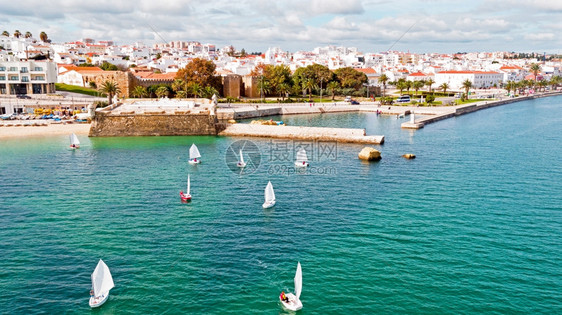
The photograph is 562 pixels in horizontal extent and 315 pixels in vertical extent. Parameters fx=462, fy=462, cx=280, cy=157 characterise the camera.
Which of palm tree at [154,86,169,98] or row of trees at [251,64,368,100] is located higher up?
row of trees at [251,64,368,100]

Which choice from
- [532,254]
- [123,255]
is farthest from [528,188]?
[123,255]

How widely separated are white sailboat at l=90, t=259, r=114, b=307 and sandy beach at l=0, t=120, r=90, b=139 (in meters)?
51.6

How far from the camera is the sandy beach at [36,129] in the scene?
66.5 metres

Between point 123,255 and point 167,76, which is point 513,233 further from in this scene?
point 167,76

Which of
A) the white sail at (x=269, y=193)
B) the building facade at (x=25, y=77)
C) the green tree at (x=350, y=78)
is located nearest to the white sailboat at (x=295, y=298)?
the white sail at (x=269, y=193)

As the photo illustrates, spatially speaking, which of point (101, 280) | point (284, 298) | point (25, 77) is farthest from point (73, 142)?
point (25, 77)

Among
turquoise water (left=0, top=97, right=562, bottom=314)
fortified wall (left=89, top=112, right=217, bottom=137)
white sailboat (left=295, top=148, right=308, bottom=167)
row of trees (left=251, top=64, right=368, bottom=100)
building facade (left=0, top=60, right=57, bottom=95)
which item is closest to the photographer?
turquoise water (left=0, top=97, right=562, bottom=314)

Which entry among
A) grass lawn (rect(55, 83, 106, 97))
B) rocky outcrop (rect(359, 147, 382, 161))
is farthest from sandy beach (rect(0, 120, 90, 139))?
rocky outcrop (rect(359, 147, 382, 161))

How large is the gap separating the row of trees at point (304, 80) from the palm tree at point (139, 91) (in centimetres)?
2745

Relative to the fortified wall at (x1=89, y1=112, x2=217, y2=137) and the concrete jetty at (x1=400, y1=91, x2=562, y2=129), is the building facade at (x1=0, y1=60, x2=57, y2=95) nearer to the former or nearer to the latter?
the fortified wall at (x1=89, y1=112, x2=217, y2=137)

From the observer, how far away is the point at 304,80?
119 metres

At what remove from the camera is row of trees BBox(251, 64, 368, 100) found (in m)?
115

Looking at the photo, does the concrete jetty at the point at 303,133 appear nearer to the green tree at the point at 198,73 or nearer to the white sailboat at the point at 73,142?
the white sailboat at the point at 73,142

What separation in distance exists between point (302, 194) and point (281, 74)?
84.6 m
